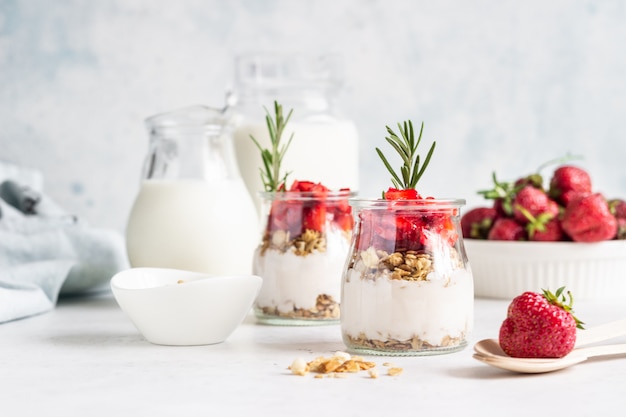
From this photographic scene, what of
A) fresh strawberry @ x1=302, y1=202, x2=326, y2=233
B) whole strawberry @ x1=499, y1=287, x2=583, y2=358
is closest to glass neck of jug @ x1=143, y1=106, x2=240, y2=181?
fresh strawberry @ x1=302, y1=202, x2=326, y2=233

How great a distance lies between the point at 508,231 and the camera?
159cm

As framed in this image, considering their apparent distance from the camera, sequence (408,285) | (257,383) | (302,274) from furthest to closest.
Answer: (302,274)
(408,285)
(257,383)

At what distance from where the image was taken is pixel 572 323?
37.6 inches

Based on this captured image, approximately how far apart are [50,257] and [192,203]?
0.33m

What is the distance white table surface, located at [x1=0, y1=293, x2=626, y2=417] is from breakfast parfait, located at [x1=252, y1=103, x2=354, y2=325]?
0.07 meters

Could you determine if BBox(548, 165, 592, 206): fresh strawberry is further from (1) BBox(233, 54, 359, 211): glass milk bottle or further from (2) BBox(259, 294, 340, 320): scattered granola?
(2) BBox(259, 294, 340, 320): scattered granola

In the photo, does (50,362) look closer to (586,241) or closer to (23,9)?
(586,241)

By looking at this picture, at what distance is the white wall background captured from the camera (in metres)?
2.05

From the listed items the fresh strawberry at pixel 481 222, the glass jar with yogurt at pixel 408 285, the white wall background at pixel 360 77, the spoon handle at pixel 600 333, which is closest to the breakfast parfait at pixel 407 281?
the glass jar with yogurt at pixel 408 285

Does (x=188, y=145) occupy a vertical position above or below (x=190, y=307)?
above

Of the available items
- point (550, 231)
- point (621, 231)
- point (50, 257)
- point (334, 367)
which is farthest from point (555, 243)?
point (50, 257)

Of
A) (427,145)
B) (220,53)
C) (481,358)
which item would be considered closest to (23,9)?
(220,53)

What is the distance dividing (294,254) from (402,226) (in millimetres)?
275

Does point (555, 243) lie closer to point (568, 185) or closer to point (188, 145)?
point (568, 185)
